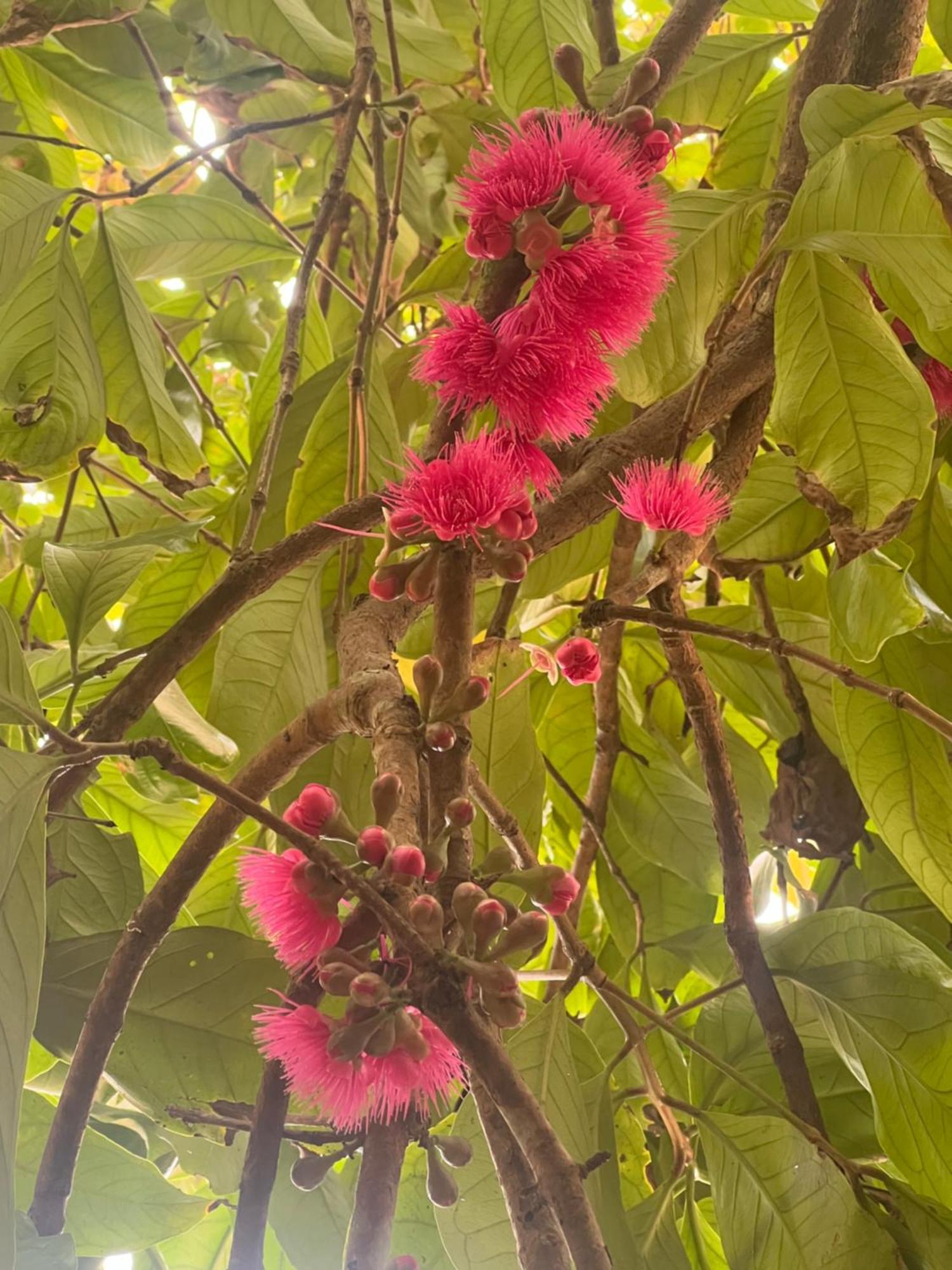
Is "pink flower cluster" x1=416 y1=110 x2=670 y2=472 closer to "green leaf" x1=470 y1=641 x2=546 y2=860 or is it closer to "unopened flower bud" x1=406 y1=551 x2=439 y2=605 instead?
"unopened flower bud" x1=406 y1=551 x2=439 y2=605

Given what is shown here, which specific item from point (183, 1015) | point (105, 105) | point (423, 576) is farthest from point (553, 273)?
Answer: point (105, 105)

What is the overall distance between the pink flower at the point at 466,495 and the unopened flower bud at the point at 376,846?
0.17m

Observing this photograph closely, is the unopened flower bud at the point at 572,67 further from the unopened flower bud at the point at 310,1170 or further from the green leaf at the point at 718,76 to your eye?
the unopened flower bud at the point at 310,1170

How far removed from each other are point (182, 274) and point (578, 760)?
0.63 metres

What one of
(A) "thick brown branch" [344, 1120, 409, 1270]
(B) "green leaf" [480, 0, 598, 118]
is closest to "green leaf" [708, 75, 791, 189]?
(B) "green leaf" [480, 0, 598, 118]

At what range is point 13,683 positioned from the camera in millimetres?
555

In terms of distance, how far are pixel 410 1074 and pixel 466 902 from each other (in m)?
0.08

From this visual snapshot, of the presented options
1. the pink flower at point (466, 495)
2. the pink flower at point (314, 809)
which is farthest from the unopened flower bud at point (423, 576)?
the pink flower at point (314, 809)

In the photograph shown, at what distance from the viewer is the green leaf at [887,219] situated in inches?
23.2

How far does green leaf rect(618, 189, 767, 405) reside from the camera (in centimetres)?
69

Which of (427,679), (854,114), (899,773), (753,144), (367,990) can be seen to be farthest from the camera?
(753,144)

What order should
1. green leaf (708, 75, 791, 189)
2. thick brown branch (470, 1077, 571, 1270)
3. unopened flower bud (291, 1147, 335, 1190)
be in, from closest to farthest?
thick brown branch (470, 1077, 571, 1270) → unopened flower bud (291, 1147, 335, 1190) → green leaf (708, 75, 791, 189)

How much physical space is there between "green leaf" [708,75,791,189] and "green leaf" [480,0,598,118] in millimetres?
173

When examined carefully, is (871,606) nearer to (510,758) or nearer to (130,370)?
(510,758)
